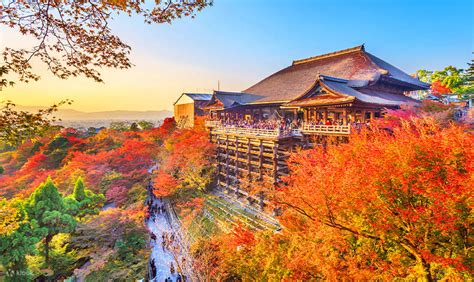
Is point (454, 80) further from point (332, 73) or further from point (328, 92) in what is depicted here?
point (328, 92)

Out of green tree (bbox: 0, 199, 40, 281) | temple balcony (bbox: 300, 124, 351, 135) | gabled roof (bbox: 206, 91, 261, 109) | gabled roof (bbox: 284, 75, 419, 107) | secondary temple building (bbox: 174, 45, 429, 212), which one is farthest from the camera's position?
gabled roof (bbox: 206, 91, 261, 109)

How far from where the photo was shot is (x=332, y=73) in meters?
22.3

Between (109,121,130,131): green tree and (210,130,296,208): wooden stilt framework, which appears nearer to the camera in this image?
(210,130,296,208): wooden stilt framework

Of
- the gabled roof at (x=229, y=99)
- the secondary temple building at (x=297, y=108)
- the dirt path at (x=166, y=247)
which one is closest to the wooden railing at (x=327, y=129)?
the secondary temple building at (x=297, y=108)

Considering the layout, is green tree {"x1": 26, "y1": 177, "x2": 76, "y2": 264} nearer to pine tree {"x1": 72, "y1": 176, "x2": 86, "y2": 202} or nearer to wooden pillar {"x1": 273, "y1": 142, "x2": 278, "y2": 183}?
pine tree {"x1": 72, "y1": 176, "x2": 86, "y2": 202}

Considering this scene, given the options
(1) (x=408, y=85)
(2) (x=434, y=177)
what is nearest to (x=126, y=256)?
(2) (x=434, y=177)

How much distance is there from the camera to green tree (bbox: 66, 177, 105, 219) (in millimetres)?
16141

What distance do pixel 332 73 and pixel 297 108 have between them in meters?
6.59

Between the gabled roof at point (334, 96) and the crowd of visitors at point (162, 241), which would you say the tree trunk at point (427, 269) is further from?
the crowd of visitors at point (162, 241)

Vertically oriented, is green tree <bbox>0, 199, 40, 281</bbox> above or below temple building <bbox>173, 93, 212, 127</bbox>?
below

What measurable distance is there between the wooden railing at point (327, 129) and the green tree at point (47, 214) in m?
15.2

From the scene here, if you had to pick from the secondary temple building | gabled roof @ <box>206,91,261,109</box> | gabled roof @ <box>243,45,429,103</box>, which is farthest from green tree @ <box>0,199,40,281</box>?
gabled roof @ <box>243,45,429,103</box>

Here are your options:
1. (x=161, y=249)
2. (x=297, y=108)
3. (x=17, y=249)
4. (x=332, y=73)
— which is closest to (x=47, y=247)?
(x=17, y=249)

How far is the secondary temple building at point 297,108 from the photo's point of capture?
15.6 metres
